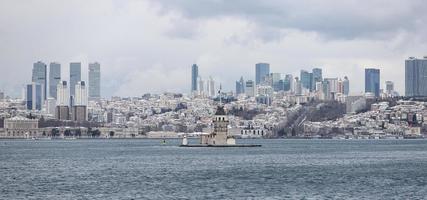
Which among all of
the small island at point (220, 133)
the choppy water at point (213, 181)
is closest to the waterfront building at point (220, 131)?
the small island at point (220, 133)

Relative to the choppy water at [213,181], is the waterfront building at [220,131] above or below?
above

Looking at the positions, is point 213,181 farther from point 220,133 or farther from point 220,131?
point 220,133

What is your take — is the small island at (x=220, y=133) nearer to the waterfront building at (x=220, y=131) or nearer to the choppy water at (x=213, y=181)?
the waterfront building at (x=220, y=131)

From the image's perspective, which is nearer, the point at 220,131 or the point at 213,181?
the point at 213,181

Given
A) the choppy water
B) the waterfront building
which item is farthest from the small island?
the choppy water

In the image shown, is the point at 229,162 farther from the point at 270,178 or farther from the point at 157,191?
the point at 157,191

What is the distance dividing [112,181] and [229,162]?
25549 mm

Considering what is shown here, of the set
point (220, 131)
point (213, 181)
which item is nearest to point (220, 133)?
point (220, 131)

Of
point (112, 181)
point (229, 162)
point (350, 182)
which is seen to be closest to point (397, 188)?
point (350, 182)

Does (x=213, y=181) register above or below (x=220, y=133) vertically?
below

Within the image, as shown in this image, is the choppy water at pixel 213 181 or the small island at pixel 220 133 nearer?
the choppy water at pixel 213 181

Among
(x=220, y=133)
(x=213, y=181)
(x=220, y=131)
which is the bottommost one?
(x=213, y=181)

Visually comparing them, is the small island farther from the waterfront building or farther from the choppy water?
the choppy water

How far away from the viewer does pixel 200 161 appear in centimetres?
8581
